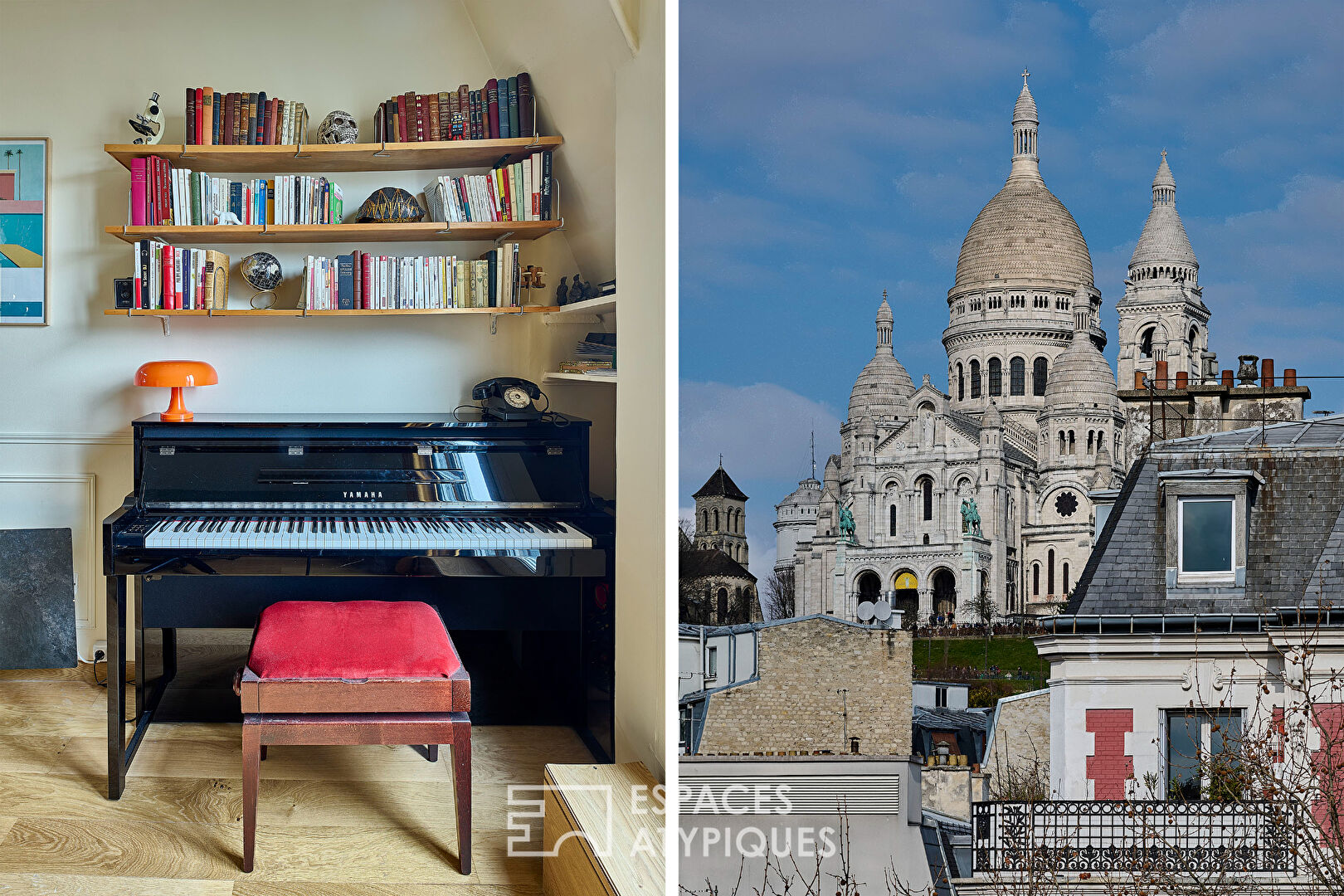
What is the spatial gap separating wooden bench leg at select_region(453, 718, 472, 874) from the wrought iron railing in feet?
3.62

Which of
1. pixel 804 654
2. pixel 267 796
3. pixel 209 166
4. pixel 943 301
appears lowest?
pixel 267 796

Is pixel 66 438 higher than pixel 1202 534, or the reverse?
pixel 66 438

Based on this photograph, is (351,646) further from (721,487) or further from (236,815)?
(721,487)

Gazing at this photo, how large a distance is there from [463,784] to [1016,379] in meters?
1.49

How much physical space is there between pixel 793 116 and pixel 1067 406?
0.86 m

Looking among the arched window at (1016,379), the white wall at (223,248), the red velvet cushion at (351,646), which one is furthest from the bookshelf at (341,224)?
the arched window at (1016,379)

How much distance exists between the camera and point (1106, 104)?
236 cm

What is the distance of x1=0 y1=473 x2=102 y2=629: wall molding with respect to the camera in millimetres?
3783

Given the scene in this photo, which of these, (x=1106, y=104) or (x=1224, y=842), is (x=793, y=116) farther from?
(x=1224, y=842)

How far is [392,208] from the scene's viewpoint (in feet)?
11.6

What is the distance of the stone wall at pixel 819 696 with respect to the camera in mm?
2359

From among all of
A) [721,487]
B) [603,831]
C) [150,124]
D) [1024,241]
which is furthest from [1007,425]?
[150,124]

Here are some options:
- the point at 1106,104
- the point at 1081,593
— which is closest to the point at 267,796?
the point at 1081,593

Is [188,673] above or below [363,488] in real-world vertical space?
below
